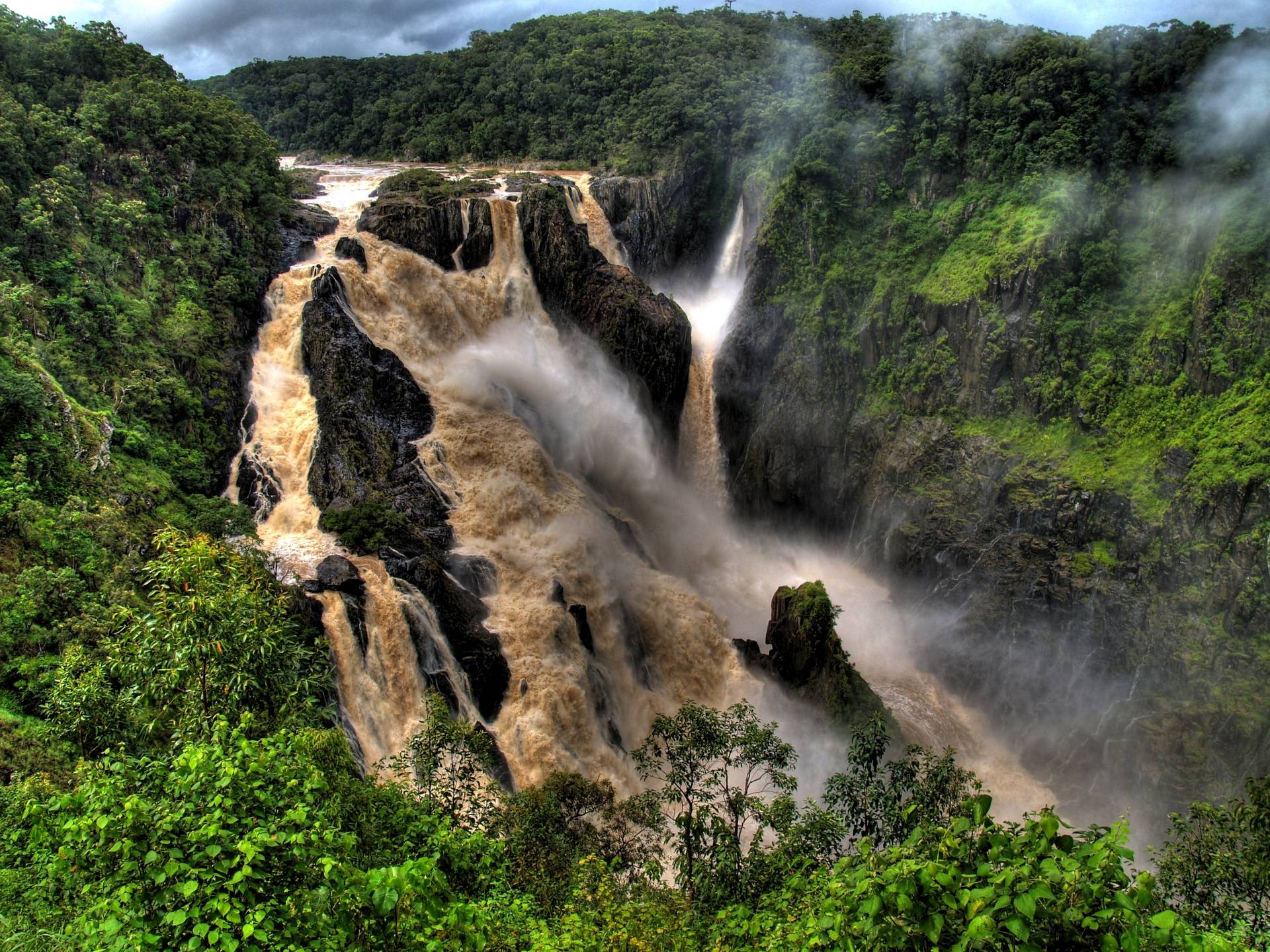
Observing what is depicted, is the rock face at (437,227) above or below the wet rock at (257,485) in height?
above

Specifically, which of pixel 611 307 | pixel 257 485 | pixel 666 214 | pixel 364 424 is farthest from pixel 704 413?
pixel 257 485

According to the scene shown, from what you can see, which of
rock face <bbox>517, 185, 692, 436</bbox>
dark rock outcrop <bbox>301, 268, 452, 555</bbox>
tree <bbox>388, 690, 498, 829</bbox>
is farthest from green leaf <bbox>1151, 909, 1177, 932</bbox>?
rock face <bbox>517, 185, 692, 436</bbox>

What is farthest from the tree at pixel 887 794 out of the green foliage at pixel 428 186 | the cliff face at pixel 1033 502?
the green foliage at pixel 428 186

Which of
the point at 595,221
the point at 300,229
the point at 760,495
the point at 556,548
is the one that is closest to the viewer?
the point at 556,548

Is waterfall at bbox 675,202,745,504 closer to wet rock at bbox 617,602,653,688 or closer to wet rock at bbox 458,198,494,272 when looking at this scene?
wet rock at bbox 458,198,494,272

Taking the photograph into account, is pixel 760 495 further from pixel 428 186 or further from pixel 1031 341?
pixel 428 186

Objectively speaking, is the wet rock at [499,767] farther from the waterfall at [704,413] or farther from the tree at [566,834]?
the waterfall at [704,413]
